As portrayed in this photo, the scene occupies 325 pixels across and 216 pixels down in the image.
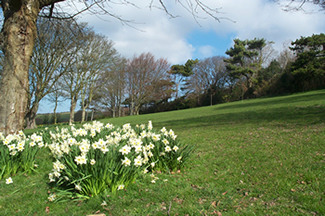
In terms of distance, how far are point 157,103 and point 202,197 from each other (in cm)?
3756

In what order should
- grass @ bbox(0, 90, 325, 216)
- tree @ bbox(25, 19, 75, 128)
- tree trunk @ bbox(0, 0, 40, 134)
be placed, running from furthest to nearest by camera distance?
tree @ bbox(25, 19, 75, 128) < tree trunk @ bbox(0, 0, 40, 134) < grass @ bbox(0, 90, 325, 216)

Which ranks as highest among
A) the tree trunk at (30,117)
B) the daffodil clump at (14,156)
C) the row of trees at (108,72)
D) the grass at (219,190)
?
the row of trees at (108,72)

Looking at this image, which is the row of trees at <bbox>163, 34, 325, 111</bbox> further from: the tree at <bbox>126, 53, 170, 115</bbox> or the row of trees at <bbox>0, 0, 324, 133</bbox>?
the tree at <bbox>126, 53, 170, 115</bbox>

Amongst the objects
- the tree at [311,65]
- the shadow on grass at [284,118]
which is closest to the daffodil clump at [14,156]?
the shadow on grass at [284,118]

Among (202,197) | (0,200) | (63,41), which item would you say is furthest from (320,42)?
(0,200)

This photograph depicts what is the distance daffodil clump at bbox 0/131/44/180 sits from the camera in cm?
331

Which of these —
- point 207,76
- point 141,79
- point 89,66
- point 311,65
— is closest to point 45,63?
point 89,66

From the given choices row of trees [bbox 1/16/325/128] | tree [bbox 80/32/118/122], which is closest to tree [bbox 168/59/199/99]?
row of trees [bbox 1/16/325/128]

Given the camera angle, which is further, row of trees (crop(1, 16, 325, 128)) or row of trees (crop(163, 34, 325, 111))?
row of trees (crop(163, 34, 325, 111))

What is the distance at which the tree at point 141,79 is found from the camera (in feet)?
110

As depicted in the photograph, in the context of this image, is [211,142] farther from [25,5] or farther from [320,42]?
[320,42]

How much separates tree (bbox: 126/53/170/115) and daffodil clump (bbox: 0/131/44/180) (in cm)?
3035

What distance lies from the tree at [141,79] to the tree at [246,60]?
1260cm

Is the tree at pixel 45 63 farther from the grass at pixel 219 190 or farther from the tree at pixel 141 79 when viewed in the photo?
the tree at pixel 141 79
